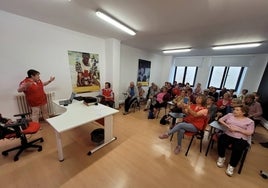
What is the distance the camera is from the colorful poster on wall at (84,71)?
3479 mm

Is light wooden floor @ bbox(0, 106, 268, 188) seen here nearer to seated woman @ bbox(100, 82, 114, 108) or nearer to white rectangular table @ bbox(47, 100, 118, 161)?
white rectangular table @ bbox(47, 100, 118, 161)

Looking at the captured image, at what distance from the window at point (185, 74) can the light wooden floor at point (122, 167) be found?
4.91m

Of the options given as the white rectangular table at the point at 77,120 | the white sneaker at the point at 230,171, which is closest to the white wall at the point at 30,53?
the white rectangular table at the point at 77,120

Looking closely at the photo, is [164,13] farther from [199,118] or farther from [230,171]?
[230,171]

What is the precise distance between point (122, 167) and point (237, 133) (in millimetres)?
1957

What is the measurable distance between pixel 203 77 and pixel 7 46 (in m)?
7.70

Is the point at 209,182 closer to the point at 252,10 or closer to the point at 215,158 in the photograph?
the point at 215,158

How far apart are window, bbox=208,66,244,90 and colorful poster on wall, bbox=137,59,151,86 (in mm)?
3506

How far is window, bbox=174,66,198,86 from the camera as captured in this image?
6.94 metres

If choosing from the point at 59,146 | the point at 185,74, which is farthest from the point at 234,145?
the point at 185,74

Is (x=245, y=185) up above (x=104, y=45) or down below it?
below

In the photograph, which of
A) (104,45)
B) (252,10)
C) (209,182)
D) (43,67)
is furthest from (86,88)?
(252,10)

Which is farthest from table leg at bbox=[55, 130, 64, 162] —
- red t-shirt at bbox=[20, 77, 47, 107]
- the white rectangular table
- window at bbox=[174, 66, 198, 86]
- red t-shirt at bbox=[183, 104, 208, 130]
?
window at bbox=[174, 66, 198, 86]

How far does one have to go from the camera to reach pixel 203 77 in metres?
6.45
